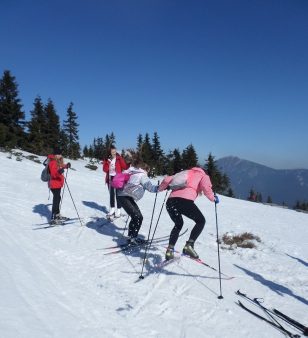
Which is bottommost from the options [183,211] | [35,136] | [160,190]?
[183,211]

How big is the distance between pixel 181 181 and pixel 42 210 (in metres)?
6.77

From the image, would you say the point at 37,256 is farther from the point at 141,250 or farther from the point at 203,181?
the point at 203,181

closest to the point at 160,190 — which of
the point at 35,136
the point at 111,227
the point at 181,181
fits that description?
the point at 181,181

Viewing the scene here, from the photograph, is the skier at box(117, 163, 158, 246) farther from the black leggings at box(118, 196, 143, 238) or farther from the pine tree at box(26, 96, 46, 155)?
the pine tree at box(26, 96, 46, 155)

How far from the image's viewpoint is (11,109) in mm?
36000

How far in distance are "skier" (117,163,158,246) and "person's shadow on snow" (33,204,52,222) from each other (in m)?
3.95

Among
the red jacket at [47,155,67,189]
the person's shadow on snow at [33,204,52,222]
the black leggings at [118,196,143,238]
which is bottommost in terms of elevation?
the person's shadow on snow at [33,204,52,222]

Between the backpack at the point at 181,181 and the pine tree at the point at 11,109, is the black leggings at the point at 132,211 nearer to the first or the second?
the backpack at the point at 181,181

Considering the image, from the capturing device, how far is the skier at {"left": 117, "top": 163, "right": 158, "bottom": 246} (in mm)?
6113

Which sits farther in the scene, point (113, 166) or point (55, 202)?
point (113, 166)

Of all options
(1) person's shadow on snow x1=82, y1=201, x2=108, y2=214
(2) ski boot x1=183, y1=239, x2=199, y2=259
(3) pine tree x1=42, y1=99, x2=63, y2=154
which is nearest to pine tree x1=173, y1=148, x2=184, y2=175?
(3) pine tree x1=42, y1=99, x2=63, y2=154

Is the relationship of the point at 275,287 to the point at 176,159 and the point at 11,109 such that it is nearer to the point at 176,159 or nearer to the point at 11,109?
the point at 11,109

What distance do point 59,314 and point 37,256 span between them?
2295mm

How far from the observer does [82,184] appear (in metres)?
17.0
